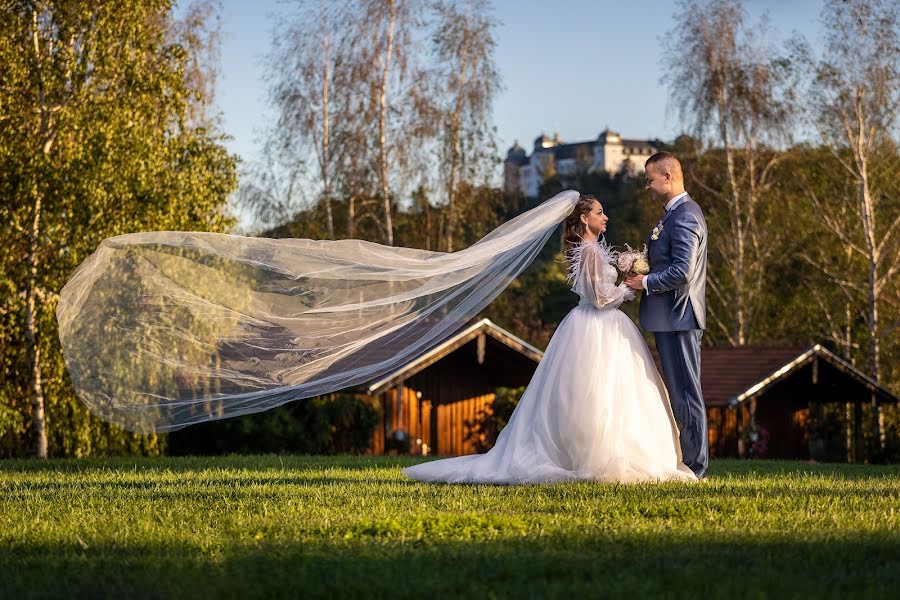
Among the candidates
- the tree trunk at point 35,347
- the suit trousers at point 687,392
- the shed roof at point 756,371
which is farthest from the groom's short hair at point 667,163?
the shed roof at point 756,371

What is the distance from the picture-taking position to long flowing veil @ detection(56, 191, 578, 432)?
9.69m

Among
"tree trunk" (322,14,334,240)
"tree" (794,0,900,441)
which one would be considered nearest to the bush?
"tree trunk" (322,14,334,240)

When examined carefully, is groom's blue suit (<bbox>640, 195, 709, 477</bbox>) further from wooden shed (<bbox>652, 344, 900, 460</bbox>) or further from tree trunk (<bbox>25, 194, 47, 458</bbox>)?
wooden shed (<bbox>652, 344, 900, 460</bbox>)

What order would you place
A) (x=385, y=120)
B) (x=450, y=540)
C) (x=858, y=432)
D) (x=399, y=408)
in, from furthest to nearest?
(x=858, y=432) < (x=385, y=120) < (x=399, y=408) < (x=450, y=540)

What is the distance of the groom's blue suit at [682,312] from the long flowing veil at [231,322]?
1.46 metres

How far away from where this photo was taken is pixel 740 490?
841 centimetres

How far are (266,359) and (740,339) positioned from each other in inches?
1368

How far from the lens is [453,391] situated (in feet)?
110

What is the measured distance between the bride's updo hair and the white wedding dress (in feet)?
0.79

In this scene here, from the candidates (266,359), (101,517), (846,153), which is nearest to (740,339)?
(846,153)

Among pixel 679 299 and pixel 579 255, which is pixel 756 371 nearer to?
pixel 579 255

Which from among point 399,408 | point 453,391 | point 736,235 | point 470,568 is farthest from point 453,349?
point 470,568

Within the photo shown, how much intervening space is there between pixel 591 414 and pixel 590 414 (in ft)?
0.03

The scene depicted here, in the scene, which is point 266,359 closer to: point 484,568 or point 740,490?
point 740,490
